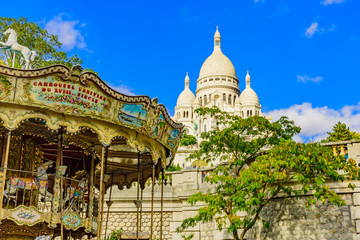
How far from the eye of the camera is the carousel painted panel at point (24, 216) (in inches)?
472

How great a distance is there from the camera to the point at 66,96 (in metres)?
12.3

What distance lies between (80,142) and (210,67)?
315ft

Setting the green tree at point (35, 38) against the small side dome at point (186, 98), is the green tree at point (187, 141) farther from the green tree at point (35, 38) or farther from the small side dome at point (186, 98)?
the green tree at point (35, 38)

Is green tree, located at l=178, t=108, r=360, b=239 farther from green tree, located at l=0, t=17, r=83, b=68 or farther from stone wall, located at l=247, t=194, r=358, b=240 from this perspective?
green tree, located at l=0, t=17, r=83, b=68

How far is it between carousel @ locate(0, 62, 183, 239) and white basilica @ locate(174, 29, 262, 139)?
86041 mm

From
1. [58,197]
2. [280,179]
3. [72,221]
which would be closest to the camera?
[72,221]

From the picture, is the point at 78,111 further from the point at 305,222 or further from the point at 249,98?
the point at 249,98

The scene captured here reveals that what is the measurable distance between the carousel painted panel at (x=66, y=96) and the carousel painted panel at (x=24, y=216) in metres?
2.81

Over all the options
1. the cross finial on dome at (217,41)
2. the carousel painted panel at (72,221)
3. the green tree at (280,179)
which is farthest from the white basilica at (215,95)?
the carousel painted panel at (72,221)

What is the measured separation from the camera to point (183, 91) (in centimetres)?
11025

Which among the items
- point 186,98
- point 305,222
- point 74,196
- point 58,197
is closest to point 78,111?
point 58,197

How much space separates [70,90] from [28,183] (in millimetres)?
3621

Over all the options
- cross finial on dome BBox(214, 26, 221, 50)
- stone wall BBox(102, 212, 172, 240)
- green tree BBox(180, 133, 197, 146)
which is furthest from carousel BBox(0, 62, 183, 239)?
cross finial on dome BBox(214, 26, 221, 50)

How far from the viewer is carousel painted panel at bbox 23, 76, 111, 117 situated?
11.9 m
